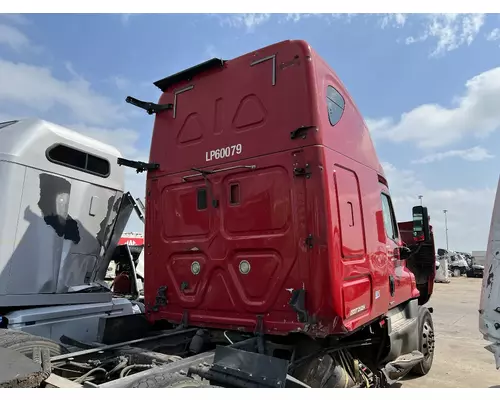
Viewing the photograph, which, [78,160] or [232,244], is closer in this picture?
[232,244]

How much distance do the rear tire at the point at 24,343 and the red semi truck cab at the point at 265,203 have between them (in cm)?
105

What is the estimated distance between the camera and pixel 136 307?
Result: 5.57 m

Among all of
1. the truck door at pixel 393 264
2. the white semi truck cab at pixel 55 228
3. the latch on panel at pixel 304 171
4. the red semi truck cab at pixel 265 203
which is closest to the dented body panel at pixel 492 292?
the red semi truck cab at pixel 265 203

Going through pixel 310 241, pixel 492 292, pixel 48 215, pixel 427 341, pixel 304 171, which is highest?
pixel 304 171

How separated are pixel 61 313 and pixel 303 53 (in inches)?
141

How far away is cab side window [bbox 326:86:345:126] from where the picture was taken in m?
3.67

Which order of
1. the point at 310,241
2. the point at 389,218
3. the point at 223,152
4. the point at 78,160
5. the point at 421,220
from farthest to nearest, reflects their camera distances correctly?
the point at 421,220, the point at 389,218, the point at 78,160, the point at 223,152, the point at 310,241

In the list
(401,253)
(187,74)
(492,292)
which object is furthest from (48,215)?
(492,292)

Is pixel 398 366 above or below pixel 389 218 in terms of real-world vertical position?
below

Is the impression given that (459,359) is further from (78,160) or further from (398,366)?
(78,160)

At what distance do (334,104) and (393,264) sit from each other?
2095 mm

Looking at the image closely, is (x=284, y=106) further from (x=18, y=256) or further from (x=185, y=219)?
(x=18, y=256)

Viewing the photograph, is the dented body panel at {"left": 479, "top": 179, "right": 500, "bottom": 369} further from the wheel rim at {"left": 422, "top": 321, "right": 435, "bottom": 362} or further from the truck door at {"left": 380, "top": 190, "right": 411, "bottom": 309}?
the wheel rim at {"left": 422, "top": 321, "right": 435, "bottom": 362}

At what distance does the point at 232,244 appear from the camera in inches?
146
